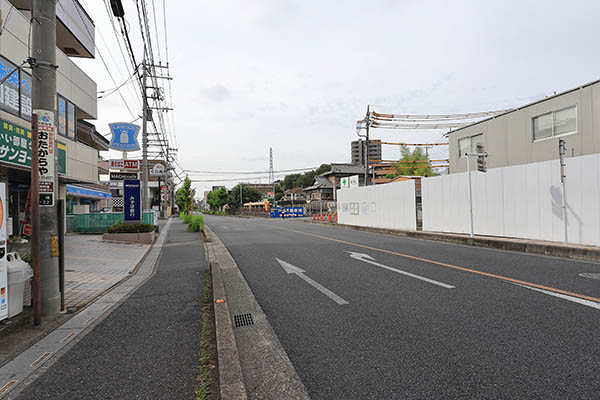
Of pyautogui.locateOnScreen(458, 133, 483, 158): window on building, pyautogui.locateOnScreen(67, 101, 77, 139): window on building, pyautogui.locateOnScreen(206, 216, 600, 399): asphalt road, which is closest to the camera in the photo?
pyautogui.locateOnScreen(206, 216, 600, 399): asphalt road

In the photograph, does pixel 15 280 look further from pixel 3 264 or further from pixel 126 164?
pixel 126 164

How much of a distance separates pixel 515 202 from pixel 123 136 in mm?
17973

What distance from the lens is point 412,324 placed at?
3973 millimetres

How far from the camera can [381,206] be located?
19.6 metres

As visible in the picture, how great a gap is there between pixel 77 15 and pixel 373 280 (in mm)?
19264

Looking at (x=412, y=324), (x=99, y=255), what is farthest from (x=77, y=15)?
(x=412, y=324)

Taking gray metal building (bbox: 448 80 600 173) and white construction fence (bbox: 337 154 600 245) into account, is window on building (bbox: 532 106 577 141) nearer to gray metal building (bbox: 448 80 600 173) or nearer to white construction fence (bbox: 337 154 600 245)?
gray metal building (bbox: 448 80 600 173)

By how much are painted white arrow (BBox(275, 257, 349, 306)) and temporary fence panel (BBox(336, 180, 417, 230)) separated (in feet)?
33.4

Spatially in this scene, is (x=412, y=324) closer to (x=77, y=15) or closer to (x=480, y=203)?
(x=480, y=203)

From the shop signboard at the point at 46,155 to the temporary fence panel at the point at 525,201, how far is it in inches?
498

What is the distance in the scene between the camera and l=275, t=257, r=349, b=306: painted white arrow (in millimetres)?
5137

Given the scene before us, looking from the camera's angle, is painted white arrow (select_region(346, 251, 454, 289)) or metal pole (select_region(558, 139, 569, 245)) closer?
painted white arrow (select_region(346, 251, 454, 289))

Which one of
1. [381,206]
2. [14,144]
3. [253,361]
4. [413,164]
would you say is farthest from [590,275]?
[413,164]

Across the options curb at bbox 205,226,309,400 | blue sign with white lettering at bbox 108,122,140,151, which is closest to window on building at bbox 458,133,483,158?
curb at bbox 205,226,309,400
